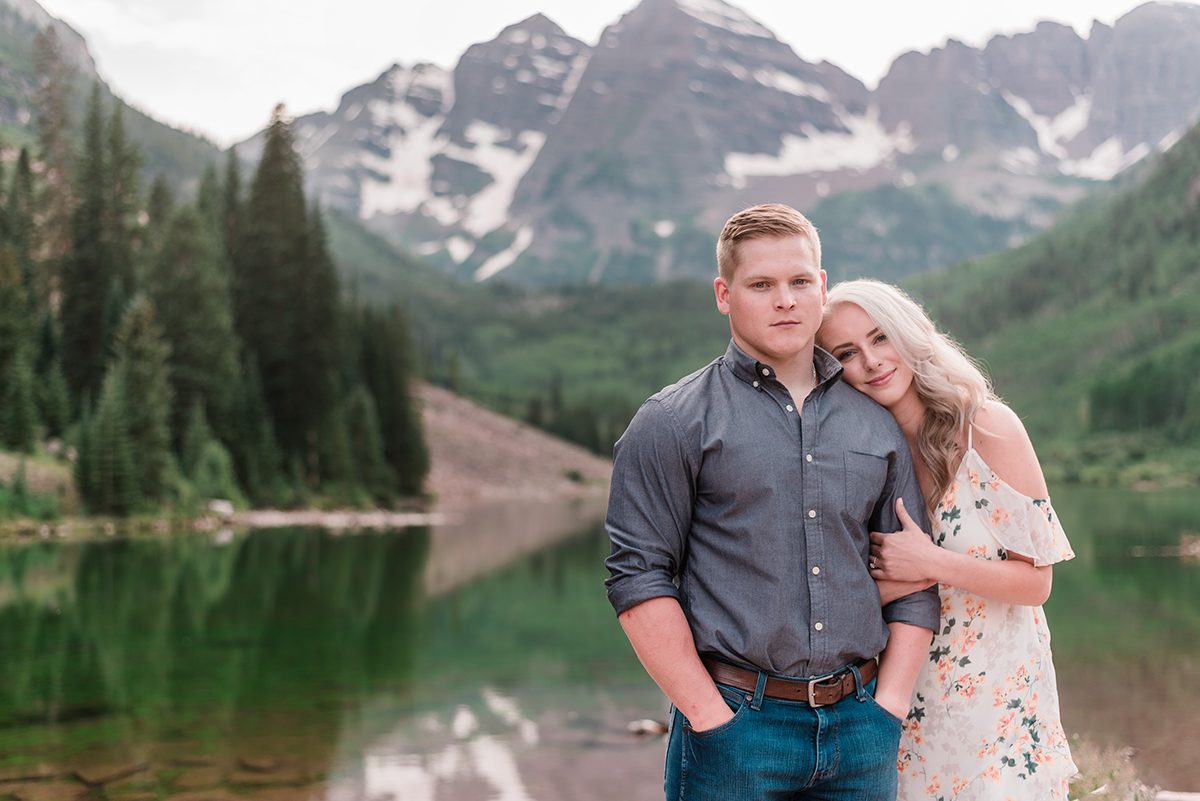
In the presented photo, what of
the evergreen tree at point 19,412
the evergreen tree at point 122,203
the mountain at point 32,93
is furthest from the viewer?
the mountain at point 32,93

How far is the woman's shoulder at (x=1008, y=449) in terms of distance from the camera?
14.1 feet

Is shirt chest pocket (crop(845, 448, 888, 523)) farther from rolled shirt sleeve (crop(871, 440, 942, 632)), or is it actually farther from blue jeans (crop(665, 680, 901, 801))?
blue jeans (crop(665, 680, 901, 801))

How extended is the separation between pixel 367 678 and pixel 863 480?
1359 centimetres

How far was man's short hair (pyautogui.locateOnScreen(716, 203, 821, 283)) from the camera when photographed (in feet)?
13.0

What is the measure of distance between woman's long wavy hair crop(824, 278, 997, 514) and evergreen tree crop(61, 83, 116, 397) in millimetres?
49663

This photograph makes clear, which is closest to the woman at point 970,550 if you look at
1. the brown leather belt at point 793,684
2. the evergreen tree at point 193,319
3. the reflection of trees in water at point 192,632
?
the brown leather belt at point 793,684

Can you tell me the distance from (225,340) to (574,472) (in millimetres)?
76922

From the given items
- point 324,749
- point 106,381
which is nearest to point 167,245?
point 106,381

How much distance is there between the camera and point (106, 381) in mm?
43062

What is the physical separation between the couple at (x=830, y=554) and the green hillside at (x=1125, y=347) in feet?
379

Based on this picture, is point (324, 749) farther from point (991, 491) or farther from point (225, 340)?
point (225, 340)

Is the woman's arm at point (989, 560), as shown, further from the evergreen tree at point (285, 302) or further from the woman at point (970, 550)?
the evergreen tree at point (285, 302)

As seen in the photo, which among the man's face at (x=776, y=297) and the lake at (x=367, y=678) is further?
the lake at (x=367, y=678)

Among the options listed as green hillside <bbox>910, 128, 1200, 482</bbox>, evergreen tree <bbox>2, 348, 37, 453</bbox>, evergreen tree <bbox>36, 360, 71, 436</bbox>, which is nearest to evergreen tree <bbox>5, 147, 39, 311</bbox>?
evergreen tree <bbox>36, 360, 71, 436</bbox>
